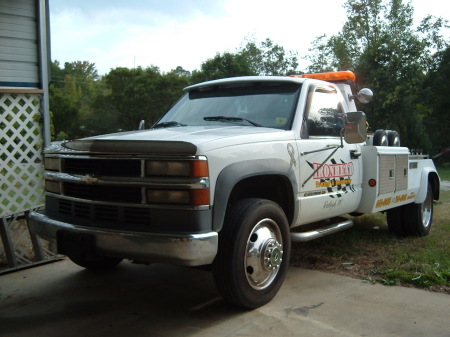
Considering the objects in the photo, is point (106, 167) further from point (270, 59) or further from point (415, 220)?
point (270, 59)

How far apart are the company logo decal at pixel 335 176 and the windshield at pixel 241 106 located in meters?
0.57

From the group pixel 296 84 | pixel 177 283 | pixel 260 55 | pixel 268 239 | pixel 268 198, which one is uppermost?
pixel 260 55

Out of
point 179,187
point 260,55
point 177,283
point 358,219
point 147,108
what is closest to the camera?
point 179,187

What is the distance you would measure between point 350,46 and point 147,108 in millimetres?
17014

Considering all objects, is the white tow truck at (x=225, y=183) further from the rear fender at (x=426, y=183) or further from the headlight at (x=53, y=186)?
the rear fender at (x=426, y=183)

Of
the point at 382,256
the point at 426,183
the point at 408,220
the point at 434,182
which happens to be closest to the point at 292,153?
the point at 382,256

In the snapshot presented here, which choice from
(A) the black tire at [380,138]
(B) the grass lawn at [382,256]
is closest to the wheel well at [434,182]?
(B) the grass lawn at [382,256]

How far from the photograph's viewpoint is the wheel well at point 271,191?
13.3 ft

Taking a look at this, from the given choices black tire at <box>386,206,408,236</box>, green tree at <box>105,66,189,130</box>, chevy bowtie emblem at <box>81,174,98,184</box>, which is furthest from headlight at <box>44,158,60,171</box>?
green tree at <box>105,66,189,130</box>

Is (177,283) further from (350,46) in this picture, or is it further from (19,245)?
(350,46)

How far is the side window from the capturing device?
4727 mm

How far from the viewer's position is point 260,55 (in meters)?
40.3

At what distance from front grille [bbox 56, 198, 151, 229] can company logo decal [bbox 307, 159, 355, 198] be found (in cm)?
178

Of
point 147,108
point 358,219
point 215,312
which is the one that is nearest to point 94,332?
point 215,312
